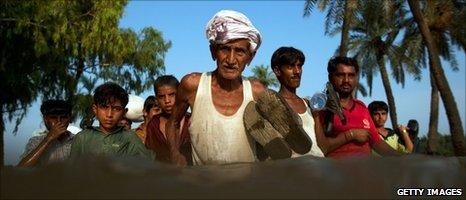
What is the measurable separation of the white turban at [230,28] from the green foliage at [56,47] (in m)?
12.6

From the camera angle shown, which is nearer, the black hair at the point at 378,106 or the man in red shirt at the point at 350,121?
the man in red shirt at the point at 350,121

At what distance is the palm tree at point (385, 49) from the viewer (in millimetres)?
28188

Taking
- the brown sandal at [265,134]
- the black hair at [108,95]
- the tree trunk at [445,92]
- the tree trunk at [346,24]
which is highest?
the tree trunk at [346,24]

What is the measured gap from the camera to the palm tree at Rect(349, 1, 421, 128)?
92.5ft

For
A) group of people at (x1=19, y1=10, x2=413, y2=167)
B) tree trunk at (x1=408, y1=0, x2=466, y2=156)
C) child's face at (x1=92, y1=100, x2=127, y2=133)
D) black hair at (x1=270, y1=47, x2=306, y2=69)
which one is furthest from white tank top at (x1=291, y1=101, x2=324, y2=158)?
tree trunk at (x1=408, y1=0, x2=466, y2=156)

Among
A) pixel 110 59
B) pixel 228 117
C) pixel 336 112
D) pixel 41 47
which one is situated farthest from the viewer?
pixel 110 59

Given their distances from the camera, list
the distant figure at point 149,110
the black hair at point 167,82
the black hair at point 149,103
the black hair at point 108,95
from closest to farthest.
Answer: the black hair at point 108,95 < the black hair at point 167,82 < the distant figure at point 149,110 < the black hair at point 149,103

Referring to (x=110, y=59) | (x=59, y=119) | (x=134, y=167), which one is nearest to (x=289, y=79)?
(x=59, y=119)

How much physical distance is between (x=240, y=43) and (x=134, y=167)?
1.56 meters

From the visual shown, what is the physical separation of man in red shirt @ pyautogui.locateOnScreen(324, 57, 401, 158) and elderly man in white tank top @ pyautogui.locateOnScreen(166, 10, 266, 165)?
0.72 metres

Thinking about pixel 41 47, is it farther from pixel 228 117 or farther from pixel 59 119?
pixel 228 117

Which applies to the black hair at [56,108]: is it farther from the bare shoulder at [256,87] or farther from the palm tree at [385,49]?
the palm tree at [385,49]

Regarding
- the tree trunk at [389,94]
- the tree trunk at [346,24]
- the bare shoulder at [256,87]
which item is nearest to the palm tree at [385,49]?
the tree trunk at [389,94]

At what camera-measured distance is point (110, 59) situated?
67.7ft
